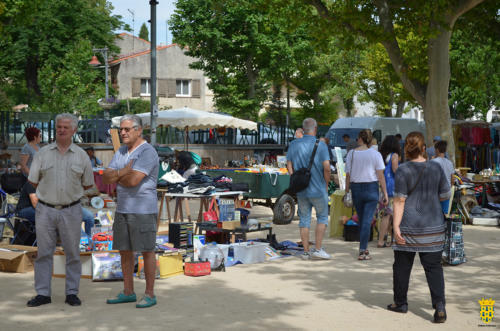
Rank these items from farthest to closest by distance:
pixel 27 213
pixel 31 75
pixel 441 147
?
1. pixel 31 75
2. pixel 441 147
3. pixel 27 213

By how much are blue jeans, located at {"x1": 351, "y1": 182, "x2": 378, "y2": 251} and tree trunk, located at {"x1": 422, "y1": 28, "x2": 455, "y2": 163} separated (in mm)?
8436

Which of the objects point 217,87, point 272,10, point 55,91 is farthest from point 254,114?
point 272,10

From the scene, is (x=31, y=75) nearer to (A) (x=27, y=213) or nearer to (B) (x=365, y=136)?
(A) (x=27, y=213)

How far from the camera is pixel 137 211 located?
6.78 meters

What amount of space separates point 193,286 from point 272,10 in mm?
13296

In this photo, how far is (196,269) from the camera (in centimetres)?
870

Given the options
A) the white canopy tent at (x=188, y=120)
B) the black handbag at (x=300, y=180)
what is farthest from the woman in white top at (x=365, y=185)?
the white canopy tent at (x=188, y=120)

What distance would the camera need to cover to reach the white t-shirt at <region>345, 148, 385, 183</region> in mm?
9922

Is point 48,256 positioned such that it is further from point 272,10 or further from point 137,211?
point 272,10

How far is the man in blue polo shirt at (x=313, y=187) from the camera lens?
989 centimetres

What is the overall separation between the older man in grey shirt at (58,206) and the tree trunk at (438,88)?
12.5 m

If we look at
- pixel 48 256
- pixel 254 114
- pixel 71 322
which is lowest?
pixel 71 322

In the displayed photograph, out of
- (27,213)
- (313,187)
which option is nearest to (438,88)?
(313,187)

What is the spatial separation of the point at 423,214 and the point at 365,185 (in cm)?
345
